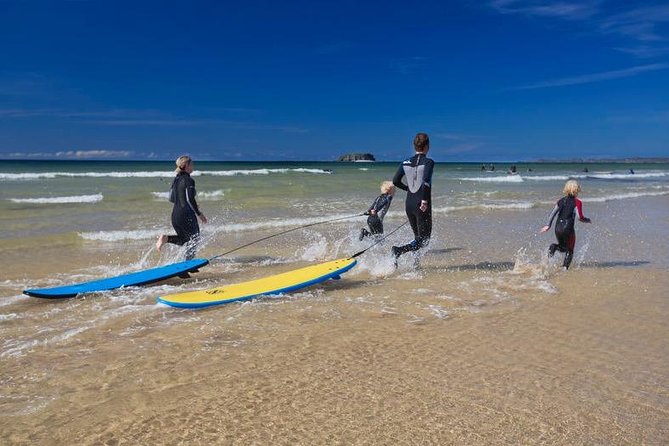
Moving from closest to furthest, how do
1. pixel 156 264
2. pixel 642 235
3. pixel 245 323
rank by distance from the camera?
pixel 245 323 → pixel 156 264 → pixel 642 235

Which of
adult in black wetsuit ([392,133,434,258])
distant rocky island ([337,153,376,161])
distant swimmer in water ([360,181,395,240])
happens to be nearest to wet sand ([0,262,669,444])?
adult in black wetsuit ([392,133,434,258])

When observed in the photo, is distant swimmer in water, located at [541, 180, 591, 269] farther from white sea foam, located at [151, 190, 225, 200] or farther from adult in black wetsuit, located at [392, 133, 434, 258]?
white sea foam, located at [151, 190, 225, 200]

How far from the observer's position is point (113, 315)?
5.56 m

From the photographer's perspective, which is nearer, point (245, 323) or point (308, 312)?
point (245, 323)

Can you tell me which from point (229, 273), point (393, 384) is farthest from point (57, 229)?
point (393, 384)

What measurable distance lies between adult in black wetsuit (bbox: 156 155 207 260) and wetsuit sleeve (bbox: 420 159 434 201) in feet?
11.0

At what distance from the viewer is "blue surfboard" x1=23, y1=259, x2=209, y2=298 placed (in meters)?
6.21

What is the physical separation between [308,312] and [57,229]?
941 centimetres

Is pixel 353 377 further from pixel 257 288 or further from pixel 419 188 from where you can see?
pixel 419 188

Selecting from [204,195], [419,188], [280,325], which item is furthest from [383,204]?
[204,195]

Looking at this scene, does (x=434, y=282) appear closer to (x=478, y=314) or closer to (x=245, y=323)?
(x=478, y=314)

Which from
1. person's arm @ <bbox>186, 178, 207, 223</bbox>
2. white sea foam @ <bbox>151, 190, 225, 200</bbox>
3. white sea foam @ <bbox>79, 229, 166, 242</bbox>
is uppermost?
person's arm @ <bbox>186, 178, 207, 223</bbox>

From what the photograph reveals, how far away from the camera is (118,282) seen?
22.1 feet

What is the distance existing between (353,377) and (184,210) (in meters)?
5.06
